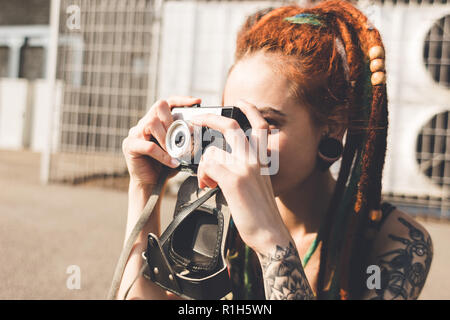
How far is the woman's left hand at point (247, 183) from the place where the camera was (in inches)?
31.9

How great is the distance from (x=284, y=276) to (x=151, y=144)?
0.43 meters

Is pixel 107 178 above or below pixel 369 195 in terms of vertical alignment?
below

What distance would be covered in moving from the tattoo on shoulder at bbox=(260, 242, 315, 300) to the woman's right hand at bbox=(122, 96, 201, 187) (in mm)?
309

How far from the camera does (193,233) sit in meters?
0.97

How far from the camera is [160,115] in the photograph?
102 cm

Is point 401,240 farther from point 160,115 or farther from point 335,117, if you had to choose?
point 160,115

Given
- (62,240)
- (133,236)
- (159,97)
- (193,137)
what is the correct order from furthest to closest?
Result: 1. (159,97)
2. (62,240)
3. (133,236)
4. (193,137)

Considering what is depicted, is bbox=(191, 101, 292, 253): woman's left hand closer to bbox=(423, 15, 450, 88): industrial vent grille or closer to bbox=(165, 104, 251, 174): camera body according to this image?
bbox=(165, 104, 251, 174): camera body

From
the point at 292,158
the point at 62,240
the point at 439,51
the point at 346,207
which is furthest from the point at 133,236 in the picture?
the point at 439,51

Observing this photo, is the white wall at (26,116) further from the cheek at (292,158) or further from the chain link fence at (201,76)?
the cheek at (292,158)

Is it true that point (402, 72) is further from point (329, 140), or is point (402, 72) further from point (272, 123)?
point (272, 123)

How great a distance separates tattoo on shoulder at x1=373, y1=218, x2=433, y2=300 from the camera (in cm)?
102

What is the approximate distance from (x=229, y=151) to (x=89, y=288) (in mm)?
1492

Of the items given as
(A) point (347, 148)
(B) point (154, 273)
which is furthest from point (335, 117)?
(B) point (154, 273)
